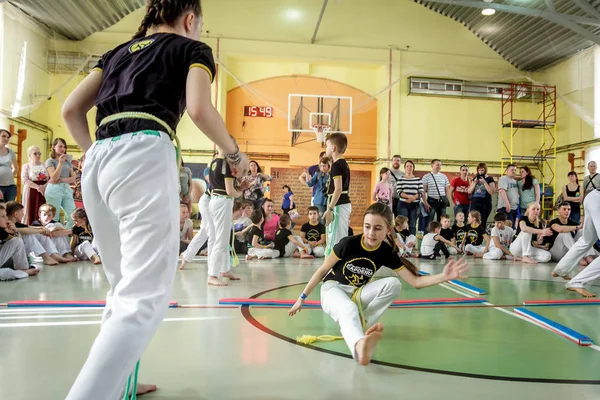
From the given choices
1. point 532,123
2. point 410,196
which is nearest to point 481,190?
point 410,196

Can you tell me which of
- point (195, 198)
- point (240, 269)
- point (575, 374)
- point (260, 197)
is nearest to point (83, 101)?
point (575, 374)

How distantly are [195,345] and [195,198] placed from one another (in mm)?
2905

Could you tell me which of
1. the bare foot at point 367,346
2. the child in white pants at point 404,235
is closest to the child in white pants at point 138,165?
the bare foot at point 367,346

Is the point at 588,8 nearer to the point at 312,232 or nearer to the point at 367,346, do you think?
the point at 312,232

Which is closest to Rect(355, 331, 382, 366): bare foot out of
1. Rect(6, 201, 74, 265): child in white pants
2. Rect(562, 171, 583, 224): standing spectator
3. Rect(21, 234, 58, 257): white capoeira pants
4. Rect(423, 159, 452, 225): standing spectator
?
Rect(6, 201, 74, 265): child in white pants

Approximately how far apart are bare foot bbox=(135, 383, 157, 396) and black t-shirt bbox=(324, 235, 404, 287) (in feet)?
4.58

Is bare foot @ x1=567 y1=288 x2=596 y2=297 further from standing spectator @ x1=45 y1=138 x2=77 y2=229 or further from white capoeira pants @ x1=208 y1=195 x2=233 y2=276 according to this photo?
standing spectator @ x1=45 y1=138 x2=77 y2=229

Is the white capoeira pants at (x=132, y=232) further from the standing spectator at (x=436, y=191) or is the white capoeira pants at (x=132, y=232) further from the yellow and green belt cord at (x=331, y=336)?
the standing spectator at (x=436, y=191)

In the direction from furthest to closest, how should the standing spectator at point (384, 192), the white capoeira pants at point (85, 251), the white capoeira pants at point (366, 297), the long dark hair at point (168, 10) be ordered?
1. the standing spectator at point (384, 192)
2. the white capoeira pants at point (85, 251)
3. the white capoeira pants at point (366, 297)
4. the long dark hair at point (168, 10)

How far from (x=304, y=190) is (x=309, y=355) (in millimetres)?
13997

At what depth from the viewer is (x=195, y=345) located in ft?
9.03

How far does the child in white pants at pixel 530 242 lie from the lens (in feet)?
26.2

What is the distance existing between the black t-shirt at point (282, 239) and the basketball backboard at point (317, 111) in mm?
6299

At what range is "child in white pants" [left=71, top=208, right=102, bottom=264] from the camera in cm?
718
